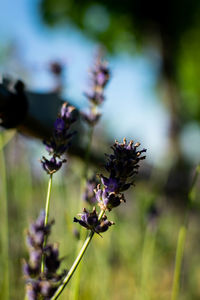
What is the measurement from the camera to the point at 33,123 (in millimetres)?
548

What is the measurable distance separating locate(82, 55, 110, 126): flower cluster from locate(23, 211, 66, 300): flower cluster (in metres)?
0.17

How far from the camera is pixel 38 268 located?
38cm

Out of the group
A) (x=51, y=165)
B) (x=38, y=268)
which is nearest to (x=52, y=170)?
(x=51, y=165)

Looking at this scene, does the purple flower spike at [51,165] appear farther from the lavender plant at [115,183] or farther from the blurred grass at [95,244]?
the blurred grass at [95,244]

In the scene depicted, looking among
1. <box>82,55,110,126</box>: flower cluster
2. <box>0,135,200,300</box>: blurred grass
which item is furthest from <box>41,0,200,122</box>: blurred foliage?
<box>82,55,110,126</box>: flower cluster

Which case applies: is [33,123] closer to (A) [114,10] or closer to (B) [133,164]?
→ (B) [133,164]

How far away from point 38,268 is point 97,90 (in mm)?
265

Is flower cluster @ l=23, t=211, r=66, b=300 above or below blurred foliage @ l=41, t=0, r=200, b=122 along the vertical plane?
below

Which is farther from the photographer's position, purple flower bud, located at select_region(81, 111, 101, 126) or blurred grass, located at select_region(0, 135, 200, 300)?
blurred grass, located at select_region(0, 135, 200, 300)

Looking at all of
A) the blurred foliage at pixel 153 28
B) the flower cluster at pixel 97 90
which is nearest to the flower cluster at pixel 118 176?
the flower cluster at pixel 97 90

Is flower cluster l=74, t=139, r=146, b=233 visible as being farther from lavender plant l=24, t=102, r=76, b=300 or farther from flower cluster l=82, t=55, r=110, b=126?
flower cluster l=82, t=55, r=110, b=126

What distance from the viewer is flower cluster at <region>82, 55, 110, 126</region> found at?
1.62 ft

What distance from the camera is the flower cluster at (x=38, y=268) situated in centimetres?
31

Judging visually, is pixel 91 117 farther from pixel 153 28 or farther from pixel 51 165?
pixel 153 28
